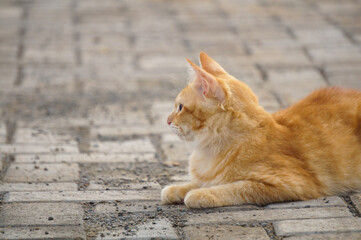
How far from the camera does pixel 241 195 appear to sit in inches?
125

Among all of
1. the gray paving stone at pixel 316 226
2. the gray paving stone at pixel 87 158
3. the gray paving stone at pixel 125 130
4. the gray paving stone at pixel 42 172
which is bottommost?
the gray paving stone at pixel 125 130

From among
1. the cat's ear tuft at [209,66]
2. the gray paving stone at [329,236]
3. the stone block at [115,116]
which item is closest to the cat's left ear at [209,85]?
the cat's ear tuft at [209,66]

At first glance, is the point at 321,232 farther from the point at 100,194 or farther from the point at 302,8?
the point at 302,8

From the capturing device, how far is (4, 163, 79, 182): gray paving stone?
383 centimetres

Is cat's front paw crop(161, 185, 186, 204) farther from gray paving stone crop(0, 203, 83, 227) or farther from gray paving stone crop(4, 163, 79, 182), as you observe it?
gray paving stone crop(4, 163, 79, 182)

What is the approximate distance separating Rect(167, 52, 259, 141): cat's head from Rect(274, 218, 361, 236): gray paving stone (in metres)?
0.67

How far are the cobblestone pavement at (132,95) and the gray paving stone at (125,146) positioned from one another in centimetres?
2

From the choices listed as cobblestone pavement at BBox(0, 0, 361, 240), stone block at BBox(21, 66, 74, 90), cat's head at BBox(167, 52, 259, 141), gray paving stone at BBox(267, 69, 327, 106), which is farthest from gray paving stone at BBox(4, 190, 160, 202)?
stone block at BBox(21, 66, 74, 90)

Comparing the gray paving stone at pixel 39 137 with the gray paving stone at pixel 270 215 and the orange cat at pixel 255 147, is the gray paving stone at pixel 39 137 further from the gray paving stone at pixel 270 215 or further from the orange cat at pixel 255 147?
the gray paving stone at pixel 270 215

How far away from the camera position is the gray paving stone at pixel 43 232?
278 cm

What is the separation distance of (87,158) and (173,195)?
122cm

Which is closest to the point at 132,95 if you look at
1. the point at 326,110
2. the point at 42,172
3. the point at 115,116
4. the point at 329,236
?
the point at 115,116

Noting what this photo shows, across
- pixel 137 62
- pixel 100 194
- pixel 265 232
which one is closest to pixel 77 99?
pixel 137 62

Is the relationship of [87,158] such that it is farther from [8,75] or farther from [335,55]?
[335,55]
